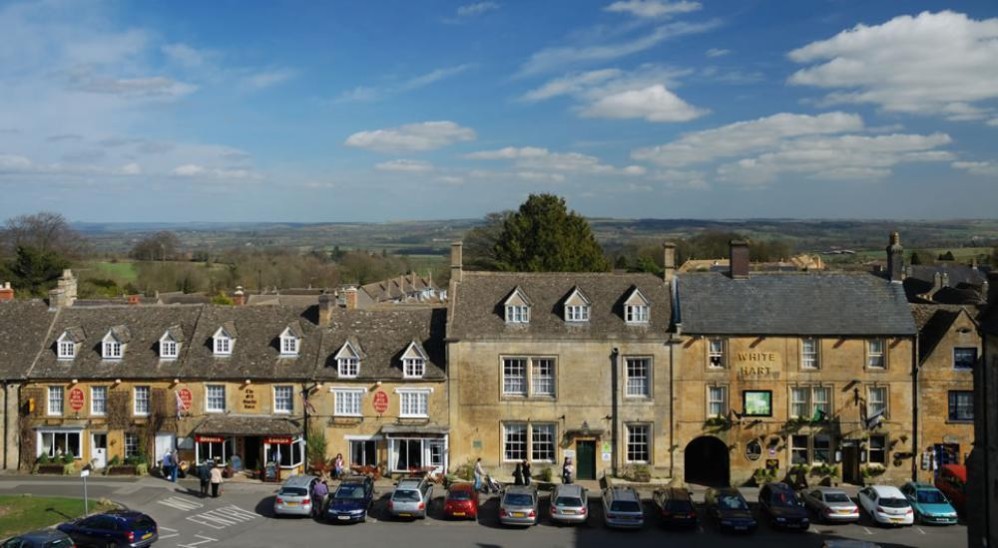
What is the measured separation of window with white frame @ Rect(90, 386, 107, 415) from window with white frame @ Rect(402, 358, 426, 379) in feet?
46.0

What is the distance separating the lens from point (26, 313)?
44406mm

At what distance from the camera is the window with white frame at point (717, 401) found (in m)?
39.8

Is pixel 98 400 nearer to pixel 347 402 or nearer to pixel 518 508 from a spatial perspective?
pixel 347 402

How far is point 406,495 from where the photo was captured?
1310 inches

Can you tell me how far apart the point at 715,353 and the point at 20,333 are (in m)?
33.1

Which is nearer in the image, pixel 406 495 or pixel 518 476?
pixel 406 495

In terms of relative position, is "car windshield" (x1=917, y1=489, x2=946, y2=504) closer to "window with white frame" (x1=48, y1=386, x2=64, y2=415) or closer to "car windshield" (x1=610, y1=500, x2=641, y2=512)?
"car windshield" (x1=610, y1=500, x2=641, y2=512)

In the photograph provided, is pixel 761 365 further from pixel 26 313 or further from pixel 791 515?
pixel 26 313

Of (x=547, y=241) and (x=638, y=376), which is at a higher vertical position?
(x=547, y=241)

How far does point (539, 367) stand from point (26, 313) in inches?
1018

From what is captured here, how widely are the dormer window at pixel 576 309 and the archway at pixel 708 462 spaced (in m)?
7.68

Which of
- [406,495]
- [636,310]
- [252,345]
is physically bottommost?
[406,495]

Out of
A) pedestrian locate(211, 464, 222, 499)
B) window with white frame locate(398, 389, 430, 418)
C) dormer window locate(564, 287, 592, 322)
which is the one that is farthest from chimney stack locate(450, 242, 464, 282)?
pedestrian locate(211, 464, 222, 499)

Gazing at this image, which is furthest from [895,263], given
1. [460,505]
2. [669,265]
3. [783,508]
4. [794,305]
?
[460,505]
